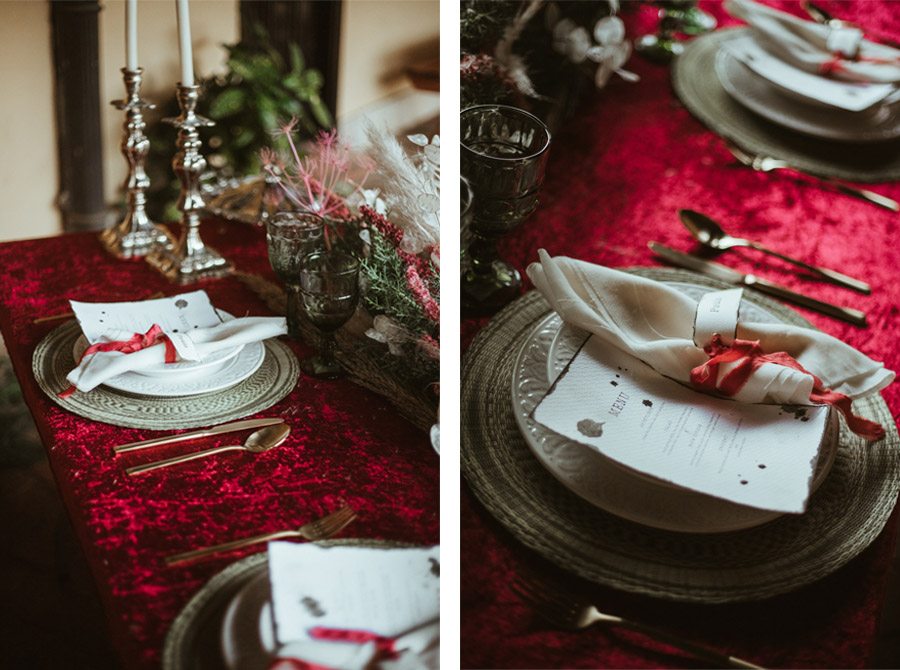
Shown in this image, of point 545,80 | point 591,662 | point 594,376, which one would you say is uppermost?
point 545,80

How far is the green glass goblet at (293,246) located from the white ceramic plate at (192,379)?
7cm

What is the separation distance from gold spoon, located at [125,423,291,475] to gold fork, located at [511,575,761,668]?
285 mm

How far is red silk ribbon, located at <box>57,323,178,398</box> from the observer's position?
847 millimetres

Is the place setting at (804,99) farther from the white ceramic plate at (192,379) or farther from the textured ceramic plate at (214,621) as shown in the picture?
the textured ceramic plate at (214,621)

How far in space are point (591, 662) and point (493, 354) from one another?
317 mm

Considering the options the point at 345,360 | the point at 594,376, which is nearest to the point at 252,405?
the point at 345,360

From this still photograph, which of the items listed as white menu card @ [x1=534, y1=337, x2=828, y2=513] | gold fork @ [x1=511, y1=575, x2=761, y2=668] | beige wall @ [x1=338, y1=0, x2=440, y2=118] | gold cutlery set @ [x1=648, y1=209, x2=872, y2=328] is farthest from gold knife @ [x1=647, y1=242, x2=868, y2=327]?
beige wall @ [x1=338, y1=0, x2=440, y2=118]

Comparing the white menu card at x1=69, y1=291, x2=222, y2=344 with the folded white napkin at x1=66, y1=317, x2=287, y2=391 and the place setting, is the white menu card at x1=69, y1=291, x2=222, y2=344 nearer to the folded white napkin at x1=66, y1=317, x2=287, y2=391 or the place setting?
the folded white napkin at x1=66, y1=317, x2=287, y2=391

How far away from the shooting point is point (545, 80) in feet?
4.24

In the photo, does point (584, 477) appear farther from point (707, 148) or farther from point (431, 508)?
point (707, 148)

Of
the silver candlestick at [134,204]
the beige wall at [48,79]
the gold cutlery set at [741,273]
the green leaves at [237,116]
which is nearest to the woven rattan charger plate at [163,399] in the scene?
the silver candlestick at [134,204]

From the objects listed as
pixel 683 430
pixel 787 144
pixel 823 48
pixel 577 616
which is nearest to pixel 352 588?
pixel 577 616

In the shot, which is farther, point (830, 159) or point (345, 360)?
point (830, 159)

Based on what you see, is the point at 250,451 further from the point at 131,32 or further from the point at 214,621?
the point at 131,32
